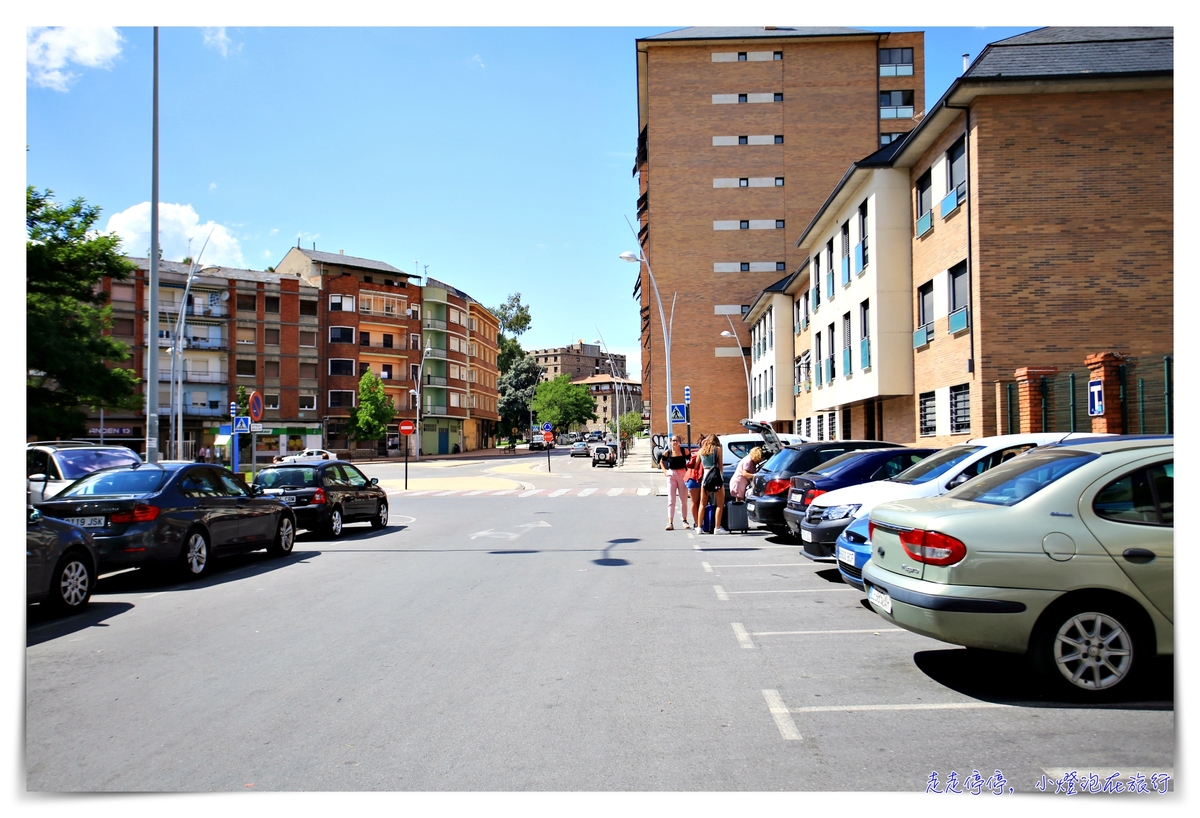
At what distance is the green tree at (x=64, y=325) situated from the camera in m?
16.9

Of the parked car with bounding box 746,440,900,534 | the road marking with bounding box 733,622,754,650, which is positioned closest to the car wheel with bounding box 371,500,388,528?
the parked car with bounding box 746,440,900,534

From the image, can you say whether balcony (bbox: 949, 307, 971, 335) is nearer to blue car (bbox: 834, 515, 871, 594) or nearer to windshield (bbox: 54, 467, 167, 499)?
blue car (bbox: 834, 515, 871, 594)

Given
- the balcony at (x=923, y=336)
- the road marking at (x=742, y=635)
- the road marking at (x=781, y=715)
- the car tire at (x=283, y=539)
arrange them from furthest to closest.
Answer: the balcony at (x=923, y=336) < the car tire at (x=283, y=539) < the road marking at (x=742, y=635) < the road marking at (x=781, y=715)

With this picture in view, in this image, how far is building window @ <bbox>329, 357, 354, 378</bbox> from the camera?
70.2 m

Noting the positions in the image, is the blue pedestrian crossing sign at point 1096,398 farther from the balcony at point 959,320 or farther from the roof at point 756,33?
the roof at point 756,33

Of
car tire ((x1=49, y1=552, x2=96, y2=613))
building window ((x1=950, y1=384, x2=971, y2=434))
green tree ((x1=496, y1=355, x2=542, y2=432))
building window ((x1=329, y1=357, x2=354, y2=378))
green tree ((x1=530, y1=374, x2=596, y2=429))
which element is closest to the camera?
car tire ((x1=49, y1=552, x2=96, y2=613))

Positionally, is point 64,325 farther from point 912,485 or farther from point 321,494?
point 912,485

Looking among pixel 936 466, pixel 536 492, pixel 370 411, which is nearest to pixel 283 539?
pixel 936 466

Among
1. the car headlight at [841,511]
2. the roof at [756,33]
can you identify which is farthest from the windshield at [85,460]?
the roof at [756,33]

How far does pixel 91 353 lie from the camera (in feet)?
57.6

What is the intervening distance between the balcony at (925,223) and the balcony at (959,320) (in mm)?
2884

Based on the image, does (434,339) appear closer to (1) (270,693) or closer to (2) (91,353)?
(2) (91,353)

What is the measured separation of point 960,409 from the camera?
1923 cm

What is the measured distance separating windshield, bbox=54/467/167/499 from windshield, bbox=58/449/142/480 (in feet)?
14.4
